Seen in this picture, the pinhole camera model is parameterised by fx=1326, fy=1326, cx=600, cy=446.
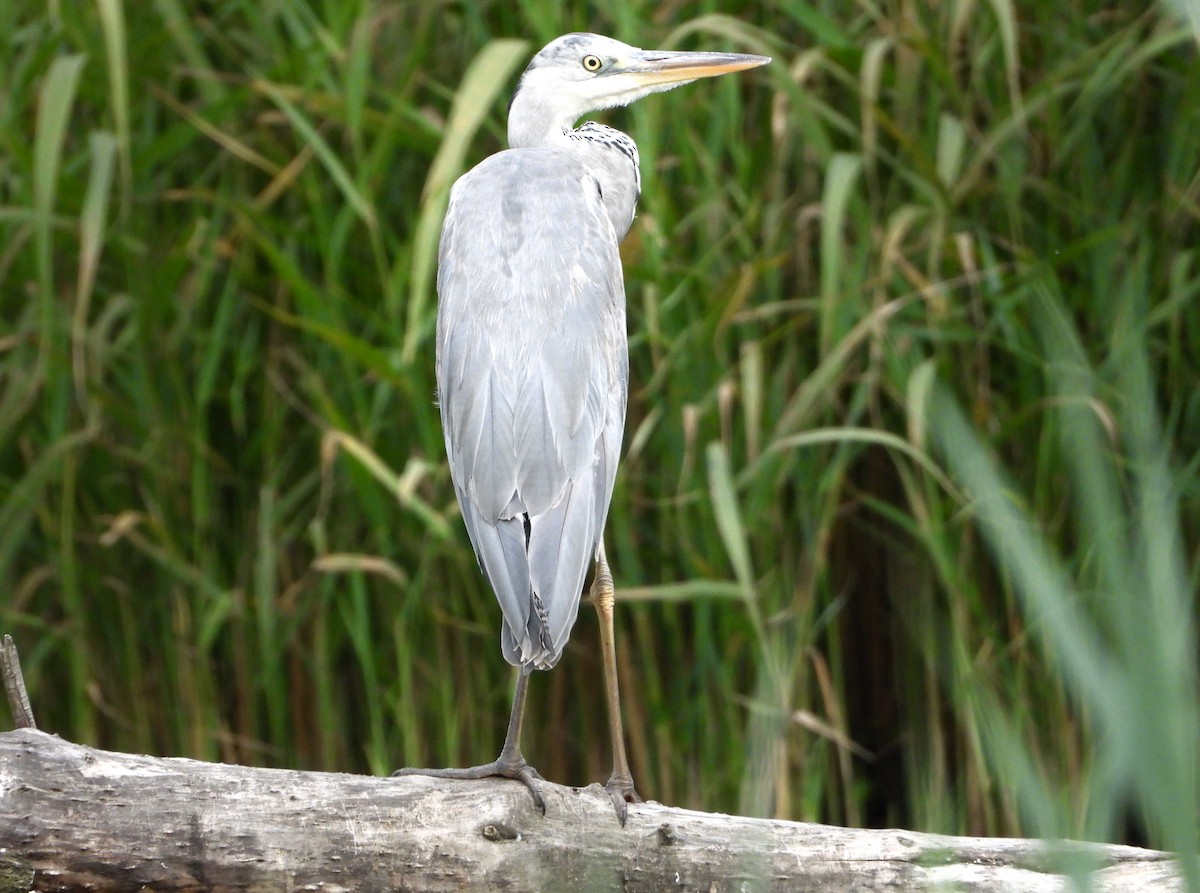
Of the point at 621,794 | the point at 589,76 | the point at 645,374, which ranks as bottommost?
the point at 621,794

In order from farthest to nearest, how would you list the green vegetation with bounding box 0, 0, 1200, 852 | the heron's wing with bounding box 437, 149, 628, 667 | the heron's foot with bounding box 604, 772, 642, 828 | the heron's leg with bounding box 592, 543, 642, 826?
1. the green vegetation with bounding box 0, 0, 1200, 852
2. the heron's leg with bounding box 592, 543, 642, 826
3. the heron's wing with bounding box 437, 149, 628, 667
4. the heron's foot with bounding box 604, 772, 642, 828

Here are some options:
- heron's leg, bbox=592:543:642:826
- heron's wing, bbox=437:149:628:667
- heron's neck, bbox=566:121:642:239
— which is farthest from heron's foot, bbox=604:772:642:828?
heron's neck, bbox=566:121:642:239

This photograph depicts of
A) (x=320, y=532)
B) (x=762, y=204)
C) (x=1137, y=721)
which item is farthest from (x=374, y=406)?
(x=1137, y=721)

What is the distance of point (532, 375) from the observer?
63.1 inches

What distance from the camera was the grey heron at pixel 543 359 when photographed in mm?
1446

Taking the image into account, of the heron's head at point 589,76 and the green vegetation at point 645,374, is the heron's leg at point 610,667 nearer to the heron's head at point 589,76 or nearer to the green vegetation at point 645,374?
the green vegetation at point 645,374

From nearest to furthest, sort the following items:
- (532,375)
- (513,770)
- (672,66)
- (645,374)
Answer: (513,770) < (532,375) < (672,66) < (645,374)

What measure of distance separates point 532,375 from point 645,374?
1.66ft

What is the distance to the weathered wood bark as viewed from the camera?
112 cm

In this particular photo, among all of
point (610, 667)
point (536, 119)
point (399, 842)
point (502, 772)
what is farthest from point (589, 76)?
point (399, 842)

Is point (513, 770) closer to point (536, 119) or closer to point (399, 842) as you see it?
point (399, 842)

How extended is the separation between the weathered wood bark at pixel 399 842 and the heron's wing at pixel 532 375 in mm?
184

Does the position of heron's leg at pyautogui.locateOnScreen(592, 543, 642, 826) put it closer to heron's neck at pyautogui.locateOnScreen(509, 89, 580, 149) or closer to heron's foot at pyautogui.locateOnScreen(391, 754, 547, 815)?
heron's foot at pyautogui.locateOnScreen(391, 754, 547, 815)

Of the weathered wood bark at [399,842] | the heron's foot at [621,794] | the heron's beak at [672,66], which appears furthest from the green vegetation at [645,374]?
the weathered wood bark at [399,842]
